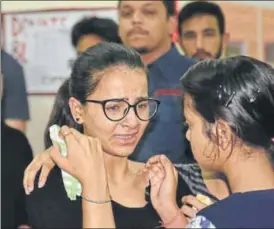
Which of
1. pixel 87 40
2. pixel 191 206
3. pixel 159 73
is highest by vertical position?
pixel 87 40

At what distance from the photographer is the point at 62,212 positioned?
1.47 m

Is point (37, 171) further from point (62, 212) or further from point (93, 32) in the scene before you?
point (93, 32)

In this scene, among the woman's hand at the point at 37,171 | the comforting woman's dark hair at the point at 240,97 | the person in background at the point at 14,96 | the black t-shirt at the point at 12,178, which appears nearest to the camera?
the comforting woman's dark hair at the point at 240,97

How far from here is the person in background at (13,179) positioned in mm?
2393

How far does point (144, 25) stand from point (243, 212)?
153cm

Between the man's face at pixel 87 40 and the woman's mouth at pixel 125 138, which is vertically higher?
the man's face at pixel 87 40

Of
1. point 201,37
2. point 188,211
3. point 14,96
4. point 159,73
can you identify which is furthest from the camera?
point 14,96

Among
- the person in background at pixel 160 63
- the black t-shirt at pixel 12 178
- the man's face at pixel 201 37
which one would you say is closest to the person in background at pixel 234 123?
the person in background at pixel 160 63

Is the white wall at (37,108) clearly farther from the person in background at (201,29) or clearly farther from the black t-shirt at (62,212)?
the black t-shirt at (62,212)

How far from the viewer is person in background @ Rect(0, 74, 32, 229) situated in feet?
7.85

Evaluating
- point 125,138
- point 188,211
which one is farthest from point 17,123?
point 188,211

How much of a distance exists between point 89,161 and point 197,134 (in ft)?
0.84

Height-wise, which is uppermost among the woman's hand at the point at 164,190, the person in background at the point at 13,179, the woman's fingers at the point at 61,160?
the woman's fingers at the point at 61,160

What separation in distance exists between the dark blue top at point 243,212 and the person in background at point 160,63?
91 centimetres
